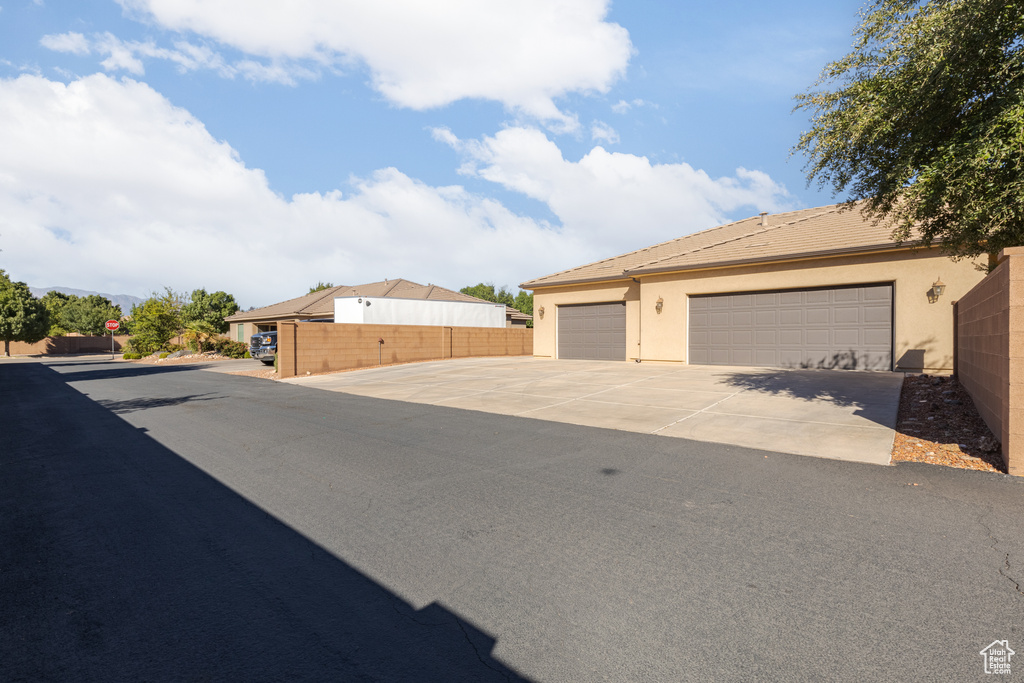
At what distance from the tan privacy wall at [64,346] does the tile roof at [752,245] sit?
5612 centimetres

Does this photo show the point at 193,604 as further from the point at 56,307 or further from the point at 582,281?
the point at 56,307

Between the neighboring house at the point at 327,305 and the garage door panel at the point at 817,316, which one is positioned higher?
Result: the neighboring house at the point at 327,305

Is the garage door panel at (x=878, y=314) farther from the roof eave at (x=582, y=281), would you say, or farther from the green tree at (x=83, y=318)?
the green tree at (x=83, y=318)

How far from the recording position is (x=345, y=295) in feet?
124

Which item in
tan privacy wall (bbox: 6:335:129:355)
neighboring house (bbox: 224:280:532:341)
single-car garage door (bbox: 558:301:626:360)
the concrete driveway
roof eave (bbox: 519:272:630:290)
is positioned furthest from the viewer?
tan privacy wall (bbox: 6:335:129:355)

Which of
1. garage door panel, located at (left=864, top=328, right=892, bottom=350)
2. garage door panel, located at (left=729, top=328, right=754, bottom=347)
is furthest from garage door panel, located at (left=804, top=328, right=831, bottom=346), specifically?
garage door panel, located at (left=729, top=328, right=754, bottom=347)

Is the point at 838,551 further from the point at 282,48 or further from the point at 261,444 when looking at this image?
the point at 282,48

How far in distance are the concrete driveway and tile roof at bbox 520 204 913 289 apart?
12.3ft

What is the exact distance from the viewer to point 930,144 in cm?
782

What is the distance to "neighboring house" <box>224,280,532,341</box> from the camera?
34.8 metres

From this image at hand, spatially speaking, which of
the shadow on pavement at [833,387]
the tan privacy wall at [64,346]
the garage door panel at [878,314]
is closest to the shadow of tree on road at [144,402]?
the shadow on pavement at [833,387]

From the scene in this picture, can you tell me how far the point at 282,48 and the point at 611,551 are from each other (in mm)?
16742

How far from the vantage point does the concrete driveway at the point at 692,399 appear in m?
7.50

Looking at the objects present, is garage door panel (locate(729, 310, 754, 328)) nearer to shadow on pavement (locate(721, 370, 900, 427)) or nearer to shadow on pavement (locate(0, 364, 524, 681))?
shadow on pavement (locate(721, 370, 900, 427))
